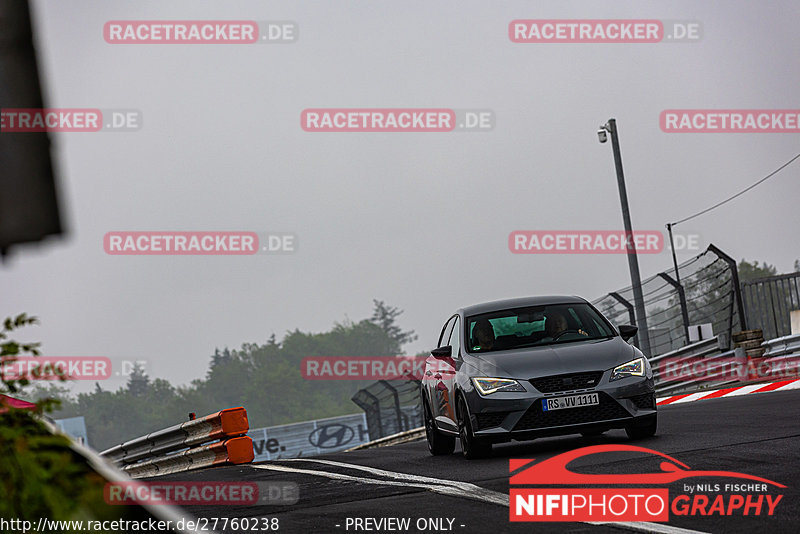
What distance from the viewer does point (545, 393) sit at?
9344mm

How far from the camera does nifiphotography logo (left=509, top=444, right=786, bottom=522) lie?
5.62m

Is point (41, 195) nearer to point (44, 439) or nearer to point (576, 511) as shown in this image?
point (44, 439)

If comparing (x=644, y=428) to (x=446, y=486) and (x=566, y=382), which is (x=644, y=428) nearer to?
(x=566, y=382)

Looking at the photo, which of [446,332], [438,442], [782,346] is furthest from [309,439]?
[438,442]

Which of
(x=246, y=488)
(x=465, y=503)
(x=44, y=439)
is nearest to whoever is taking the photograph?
(x=44, y=439)

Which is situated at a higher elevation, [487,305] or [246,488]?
[487,305]

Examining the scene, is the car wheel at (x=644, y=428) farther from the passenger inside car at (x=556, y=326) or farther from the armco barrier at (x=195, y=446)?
the armco barrier at (x=195, y=446)

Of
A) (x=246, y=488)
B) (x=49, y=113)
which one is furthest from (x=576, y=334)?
(x=49, y=113)

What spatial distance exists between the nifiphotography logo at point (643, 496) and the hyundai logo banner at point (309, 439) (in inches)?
2999

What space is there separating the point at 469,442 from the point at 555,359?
1.10 metres

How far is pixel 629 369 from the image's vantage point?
9664 millimetres

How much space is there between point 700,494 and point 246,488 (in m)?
4.19

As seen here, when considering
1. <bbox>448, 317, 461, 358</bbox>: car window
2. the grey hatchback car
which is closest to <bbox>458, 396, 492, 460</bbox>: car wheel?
the grey hatchback car

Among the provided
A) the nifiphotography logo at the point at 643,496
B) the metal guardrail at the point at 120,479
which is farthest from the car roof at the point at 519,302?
the metal guardrail at the point at 120,479
